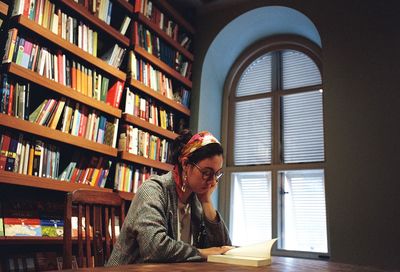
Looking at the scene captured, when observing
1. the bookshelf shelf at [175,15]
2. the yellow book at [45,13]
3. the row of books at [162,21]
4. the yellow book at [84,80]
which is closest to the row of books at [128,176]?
the yellow book at [84,80]

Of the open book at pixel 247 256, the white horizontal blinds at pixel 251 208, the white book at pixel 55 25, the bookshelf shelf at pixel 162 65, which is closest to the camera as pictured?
the open book at pixel 247 256

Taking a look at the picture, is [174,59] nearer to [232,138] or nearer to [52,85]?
[232,138]

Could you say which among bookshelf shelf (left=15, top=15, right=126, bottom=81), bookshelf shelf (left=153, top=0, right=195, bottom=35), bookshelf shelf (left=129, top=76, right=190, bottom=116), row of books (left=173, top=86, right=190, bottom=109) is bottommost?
bookshelf shelf (left=129, top=76, right=190, bottom=116)

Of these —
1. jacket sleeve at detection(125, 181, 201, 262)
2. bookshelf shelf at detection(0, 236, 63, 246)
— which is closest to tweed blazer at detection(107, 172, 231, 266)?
jacket sleeve at detection(125, 181, 201, 262)

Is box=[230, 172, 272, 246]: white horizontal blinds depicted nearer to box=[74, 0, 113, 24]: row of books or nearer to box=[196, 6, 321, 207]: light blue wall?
box=[196, 6, 321, 207]: light blue wall

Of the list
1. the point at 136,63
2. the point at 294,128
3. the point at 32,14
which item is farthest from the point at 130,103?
the point at 294,128

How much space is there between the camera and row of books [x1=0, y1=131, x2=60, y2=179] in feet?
6.16

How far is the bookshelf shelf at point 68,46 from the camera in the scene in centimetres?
198

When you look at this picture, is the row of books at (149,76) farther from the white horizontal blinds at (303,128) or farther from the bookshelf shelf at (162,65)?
the white horizontal blinds at (303,128)

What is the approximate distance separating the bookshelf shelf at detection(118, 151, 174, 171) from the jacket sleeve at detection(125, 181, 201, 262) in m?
1.19

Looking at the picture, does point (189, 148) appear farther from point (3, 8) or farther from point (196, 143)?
point (3, 8)

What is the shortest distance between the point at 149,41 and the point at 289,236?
2.02 meters

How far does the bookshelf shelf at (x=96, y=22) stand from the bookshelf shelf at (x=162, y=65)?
0.40 ft

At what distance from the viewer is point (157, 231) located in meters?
1.24
